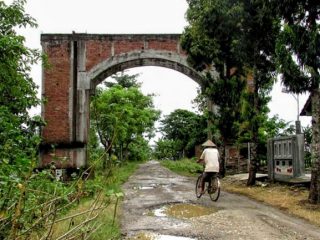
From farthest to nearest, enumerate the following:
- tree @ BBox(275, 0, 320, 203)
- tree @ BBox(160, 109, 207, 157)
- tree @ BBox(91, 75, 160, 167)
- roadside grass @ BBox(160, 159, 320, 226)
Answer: tree @ BBox(160, 109, 207, 157) < tree @ BBox(91, 75, 160, 167) < tree @ BBox(275, 0, 320, 203) < roadside grass @ BBox(160, 159, 320, 226)

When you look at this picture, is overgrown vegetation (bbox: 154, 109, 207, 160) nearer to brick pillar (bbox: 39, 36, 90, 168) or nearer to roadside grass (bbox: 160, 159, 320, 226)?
brick pillar (bbox: 39, 36, 90, 168)

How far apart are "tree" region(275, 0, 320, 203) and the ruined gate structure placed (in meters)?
12.6

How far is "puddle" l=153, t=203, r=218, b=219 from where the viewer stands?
9319 mm

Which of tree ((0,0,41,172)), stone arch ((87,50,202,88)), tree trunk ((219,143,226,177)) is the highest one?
stone arch ((87,50,202,88))

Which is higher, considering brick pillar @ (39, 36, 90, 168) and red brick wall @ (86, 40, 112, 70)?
red brick wall @ (86, 40, 112, 70)

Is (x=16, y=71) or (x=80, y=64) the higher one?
(x=80, y=64)

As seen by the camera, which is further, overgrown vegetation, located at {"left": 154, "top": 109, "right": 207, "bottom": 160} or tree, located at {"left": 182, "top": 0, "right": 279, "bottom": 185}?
overgrown vegetation, located at {"left": 154, "top": 109, "right": 207, "bottom": 160}

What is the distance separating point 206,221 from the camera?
333 inches

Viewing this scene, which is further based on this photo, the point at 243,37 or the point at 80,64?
the point at 80,64

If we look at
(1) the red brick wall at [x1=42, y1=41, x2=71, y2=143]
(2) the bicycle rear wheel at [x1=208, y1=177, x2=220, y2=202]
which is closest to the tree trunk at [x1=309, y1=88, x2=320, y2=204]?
(2) the bicycle rear wheel at [x1=208, y1=177, x2=220, y2=202]

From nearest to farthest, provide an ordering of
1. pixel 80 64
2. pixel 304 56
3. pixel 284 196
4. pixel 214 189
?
pixel 304 56, pixel 214 189, pixel 284 196, pixel 80 64

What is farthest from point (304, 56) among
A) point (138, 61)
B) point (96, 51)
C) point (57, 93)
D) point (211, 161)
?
point (57, 93)

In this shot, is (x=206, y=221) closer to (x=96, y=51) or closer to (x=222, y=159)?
(x=222, y=159)

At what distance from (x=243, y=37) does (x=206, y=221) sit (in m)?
9.40
